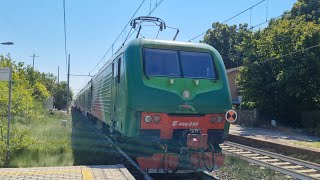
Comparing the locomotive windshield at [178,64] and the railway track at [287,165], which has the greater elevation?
the locomotive windshield at [178,64]

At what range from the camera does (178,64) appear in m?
9.52

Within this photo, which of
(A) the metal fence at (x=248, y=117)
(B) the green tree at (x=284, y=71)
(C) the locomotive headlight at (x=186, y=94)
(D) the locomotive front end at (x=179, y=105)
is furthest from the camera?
(A) the metal fence at (x=248, y=117)

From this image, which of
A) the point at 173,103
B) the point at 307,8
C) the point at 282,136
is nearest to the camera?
the point at 173,103

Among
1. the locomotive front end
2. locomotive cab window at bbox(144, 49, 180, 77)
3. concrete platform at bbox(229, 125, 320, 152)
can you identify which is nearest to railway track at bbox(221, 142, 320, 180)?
the locomotive front end

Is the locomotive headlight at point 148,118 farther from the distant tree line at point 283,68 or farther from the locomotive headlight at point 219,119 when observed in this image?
the distant tree line at point 283,68

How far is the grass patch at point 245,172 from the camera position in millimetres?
9852

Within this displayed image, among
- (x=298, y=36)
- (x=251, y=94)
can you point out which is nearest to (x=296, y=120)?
(x=251, y=94)

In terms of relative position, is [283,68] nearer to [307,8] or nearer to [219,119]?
[219,119]

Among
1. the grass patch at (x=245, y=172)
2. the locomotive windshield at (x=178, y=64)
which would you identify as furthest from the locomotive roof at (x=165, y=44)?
the grass patch at (x=245, y=172)

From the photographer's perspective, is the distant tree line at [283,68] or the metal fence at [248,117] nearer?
the distant tree line at [283,68]

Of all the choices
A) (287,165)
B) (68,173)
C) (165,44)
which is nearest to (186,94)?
(165,44)

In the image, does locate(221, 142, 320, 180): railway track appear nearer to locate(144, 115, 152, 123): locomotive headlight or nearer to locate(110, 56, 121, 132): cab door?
locate(144, 115, 152, 123): locomotive headlight

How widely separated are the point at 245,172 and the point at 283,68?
19883 mm

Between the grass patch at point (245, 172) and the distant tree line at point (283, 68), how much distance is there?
679 inches
